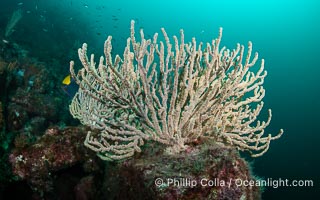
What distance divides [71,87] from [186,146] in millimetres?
4732

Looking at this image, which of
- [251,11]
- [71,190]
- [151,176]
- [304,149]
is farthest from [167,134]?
[251,11]

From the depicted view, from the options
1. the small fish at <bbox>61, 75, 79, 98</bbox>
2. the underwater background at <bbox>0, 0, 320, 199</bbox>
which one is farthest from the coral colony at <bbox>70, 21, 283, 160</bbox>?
the small fish at <bbox>61, 75, 79, 98</bbox>

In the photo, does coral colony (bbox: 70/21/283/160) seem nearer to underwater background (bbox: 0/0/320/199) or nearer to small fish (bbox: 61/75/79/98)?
underwater background (bbox: 0/0/320/199)

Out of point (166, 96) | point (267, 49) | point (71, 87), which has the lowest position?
point (166, 96)

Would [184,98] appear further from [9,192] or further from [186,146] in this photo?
[9,192]

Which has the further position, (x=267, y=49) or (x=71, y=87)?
(x=267, y=49)

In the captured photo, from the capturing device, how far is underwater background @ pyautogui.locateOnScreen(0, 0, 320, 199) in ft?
54.1

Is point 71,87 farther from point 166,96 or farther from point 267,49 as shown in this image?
point 267,49

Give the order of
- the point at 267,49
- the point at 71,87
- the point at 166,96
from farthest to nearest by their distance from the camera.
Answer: the point at 267,49 < the point at 71,87 < the point at 166,96

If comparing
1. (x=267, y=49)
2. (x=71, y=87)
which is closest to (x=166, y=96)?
(x=71, y=87)

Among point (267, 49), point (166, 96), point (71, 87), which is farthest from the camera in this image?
point (267, 49)

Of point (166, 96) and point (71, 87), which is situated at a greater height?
point (71, 87)

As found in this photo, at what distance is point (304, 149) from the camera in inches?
998

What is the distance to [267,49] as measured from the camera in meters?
85.9
